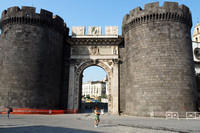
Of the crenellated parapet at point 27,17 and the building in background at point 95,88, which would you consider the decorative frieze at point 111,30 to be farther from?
the building in background at point 95,88

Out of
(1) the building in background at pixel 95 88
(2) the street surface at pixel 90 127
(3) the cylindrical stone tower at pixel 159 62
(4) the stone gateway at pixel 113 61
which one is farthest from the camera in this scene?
(1) the building in background at pixel 95 88

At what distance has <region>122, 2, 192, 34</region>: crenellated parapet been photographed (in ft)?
57.7

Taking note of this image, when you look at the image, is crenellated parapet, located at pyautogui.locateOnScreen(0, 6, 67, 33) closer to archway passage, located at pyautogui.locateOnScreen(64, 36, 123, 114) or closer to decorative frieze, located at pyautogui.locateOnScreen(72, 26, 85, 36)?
decorative frieze, located at pyautogui.locateOnScreen(72, 26, 85, 36)

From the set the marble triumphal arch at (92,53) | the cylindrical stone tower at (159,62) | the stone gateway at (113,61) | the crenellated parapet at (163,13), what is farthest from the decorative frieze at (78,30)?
the crenellated parapet at (163,13)

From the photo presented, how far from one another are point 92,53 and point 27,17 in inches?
341

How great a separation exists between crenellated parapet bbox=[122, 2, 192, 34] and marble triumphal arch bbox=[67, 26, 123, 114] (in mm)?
3783

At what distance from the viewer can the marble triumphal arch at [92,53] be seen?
20.5m

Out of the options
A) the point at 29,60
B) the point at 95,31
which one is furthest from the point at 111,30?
the point at 29,60

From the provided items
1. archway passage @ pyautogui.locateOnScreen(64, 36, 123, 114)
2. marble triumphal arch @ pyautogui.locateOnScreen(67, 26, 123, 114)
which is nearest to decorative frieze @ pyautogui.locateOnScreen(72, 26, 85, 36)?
marble triumphal arch @ pyautogui.locateOnScreen(67, 26, 123, 114)

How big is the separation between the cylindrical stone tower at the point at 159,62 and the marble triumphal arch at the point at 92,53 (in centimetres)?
226

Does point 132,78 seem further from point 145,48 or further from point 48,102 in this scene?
point 48,102

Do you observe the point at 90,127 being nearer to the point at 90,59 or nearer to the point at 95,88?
the point at 90,59

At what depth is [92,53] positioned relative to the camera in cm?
2144

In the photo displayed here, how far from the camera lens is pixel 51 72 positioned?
18797 millimetres
